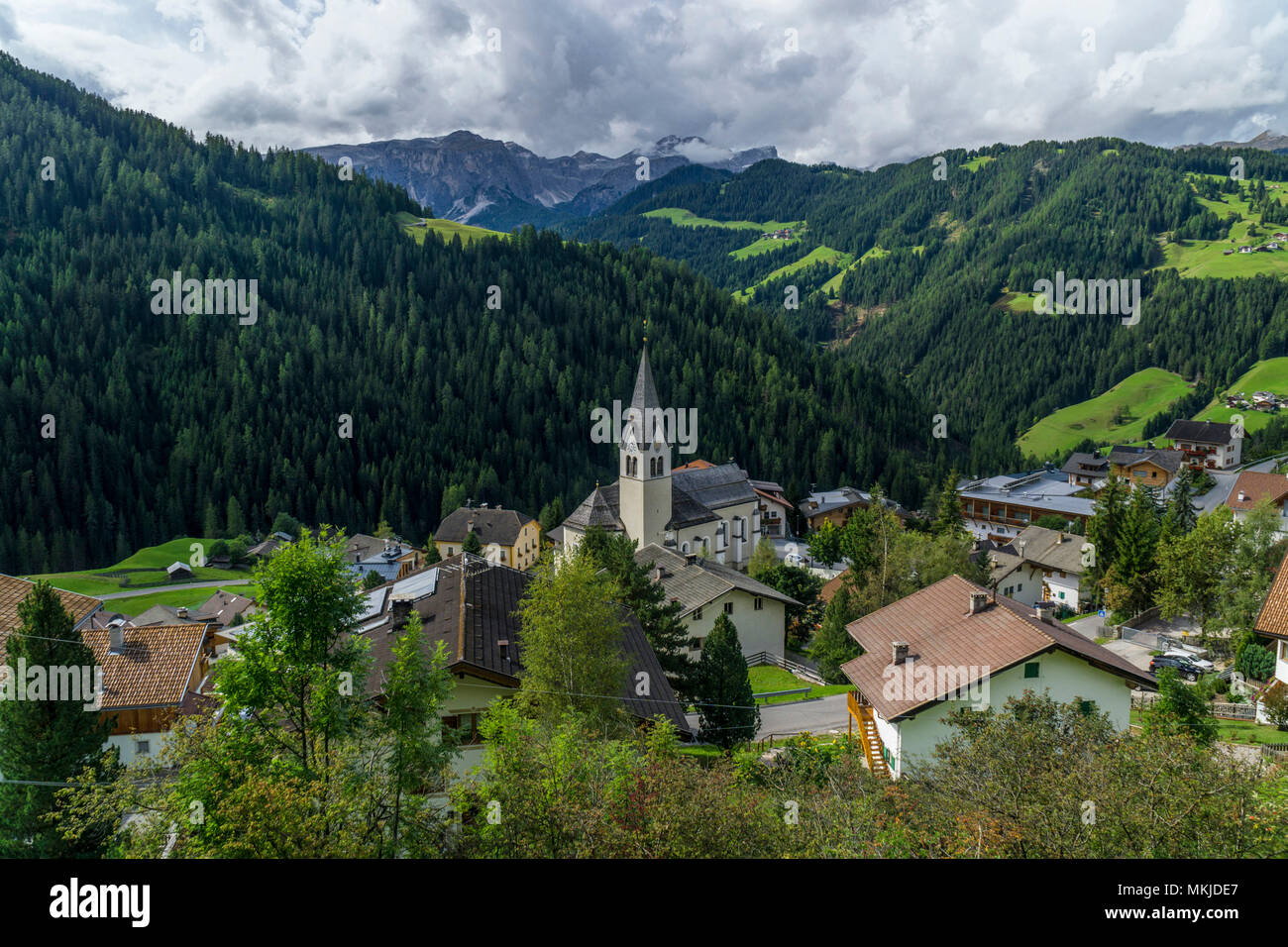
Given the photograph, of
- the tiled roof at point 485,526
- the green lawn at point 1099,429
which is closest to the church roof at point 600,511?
the tiled roof at point 485,526

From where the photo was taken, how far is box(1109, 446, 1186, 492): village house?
131 metres

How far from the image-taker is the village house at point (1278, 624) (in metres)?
30.9

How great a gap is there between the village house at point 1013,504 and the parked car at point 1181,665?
60.3m

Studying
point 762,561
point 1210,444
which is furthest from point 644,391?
point 1210,444

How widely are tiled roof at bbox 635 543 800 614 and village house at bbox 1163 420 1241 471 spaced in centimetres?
12239

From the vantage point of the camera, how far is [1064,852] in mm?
11719

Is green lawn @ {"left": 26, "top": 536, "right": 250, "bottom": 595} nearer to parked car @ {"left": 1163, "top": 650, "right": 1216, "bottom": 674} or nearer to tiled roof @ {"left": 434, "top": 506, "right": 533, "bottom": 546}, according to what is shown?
tiled roof @ {"left": 434, "top": 506, "right": 533, "bottom": 546}

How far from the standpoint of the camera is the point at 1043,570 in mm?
75250

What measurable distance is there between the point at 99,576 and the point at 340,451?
5098 cm

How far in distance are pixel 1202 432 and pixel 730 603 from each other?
134m

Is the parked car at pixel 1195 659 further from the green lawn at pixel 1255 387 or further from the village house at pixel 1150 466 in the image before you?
the green lawn at pixel 1255 387

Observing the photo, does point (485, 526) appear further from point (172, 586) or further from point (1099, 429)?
point (1099, 429)
